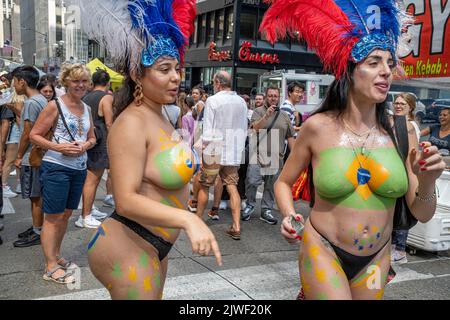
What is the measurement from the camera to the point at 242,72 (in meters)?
27.9

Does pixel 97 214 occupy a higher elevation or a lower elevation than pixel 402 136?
lower

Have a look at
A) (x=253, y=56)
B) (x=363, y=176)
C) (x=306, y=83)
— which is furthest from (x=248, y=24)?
(x=363, y=176)

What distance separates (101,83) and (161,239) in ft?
15.7

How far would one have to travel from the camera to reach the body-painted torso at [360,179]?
7.20 ft

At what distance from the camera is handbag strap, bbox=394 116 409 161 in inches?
91.6

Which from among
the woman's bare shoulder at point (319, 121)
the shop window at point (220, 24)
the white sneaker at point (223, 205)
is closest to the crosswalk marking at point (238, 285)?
the woman's bare shoulder at point (319, 121)

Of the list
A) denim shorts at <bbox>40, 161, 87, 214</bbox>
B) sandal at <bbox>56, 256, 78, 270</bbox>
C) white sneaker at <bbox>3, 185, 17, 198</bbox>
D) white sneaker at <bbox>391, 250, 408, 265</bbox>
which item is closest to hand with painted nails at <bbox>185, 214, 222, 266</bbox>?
denim shorts at <bbox>40, 161, 87, 214</bbox>

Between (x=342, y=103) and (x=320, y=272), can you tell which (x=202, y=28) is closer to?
(x=342, y=103)

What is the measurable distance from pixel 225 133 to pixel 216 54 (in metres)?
23.4

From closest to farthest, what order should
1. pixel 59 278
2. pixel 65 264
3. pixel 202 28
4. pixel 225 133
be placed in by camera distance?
1. pixel 59 278
2. pixel 65 264
3. pixel 225 133
4. pixel 202 28

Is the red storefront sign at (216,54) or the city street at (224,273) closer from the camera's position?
the city street at (224,273)

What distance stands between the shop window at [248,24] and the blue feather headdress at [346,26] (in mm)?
25850

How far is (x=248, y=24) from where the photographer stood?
27.4m

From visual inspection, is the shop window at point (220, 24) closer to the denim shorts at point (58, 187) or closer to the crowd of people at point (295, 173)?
the denim shorts at point (58, 187)
